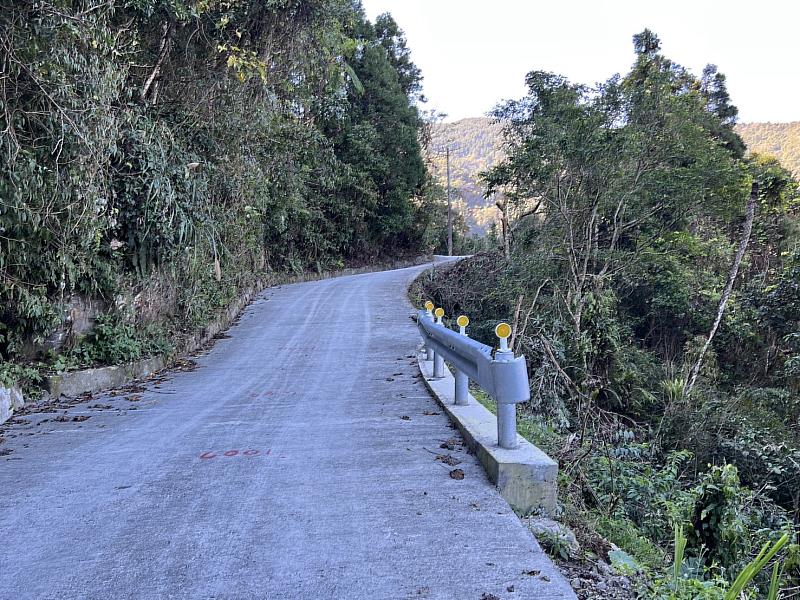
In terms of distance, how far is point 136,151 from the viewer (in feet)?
31.1

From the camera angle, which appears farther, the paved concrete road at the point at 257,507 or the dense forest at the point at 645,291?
the dense forest at the point at 645,291

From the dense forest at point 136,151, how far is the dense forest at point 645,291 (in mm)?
6439

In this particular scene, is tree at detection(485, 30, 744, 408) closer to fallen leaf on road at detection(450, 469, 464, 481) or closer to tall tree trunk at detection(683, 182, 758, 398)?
tall tree trunk at detection(683, 182, 758, 398)

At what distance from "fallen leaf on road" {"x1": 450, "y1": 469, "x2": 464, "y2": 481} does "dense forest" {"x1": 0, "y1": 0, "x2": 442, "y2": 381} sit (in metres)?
5.82

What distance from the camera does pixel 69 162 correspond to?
772 centimetres

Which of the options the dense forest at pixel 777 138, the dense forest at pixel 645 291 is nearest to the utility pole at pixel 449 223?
the dense forest at pixel 777 138

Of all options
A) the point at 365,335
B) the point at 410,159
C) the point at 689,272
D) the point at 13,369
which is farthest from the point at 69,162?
the point at 410,159

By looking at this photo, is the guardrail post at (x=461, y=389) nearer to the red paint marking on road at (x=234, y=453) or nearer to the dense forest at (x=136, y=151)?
the red paint marking on road at (x=234, y=453)

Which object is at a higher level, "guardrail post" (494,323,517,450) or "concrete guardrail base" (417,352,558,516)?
"guardrail post" (494,323,517,450)

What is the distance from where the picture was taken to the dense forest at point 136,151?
23.7 feet

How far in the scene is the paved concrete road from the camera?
3059 millimetres

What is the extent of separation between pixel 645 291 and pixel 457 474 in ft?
62.7

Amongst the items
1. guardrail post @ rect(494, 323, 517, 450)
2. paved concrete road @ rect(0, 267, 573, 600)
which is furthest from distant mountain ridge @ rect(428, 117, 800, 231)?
guardrail post @ rect(494, 323, 517, 450)

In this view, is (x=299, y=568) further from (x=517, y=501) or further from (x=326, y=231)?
(x=326, y=231)
